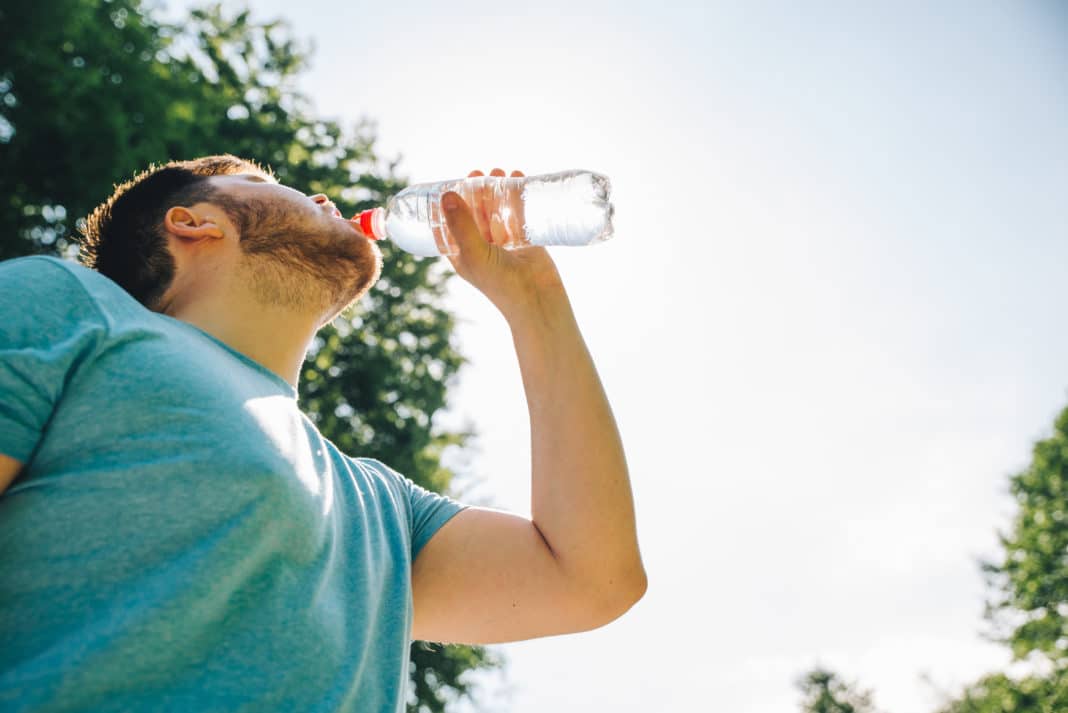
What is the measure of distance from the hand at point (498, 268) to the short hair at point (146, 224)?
2.37ft

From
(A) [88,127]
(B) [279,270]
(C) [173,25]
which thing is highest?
(C) [173,25]

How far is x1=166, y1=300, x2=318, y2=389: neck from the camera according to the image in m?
1.93

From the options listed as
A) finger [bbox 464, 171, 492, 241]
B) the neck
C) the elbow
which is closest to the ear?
the neck

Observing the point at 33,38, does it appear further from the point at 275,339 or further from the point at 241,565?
the point at 241,565

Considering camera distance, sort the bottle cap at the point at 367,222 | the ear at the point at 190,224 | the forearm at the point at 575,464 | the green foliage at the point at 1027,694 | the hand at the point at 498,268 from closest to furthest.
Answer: the forearm at the point at 575,464 < the hand at the point at 498,268 < the ear at the point at 190,224 < the bottle cap at the point at 367,222 < the green foliage at the point at 1027,694

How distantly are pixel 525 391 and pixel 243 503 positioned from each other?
89 cm

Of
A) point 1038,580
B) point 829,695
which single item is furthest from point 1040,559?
point 829,695

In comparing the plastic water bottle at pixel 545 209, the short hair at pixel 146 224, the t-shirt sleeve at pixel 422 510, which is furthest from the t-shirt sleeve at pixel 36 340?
the plastic water bottle at pixel 545 209

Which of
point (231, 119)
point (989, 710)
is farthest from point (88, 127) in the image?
point (989, 710)

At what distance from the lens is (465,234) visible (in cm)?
216

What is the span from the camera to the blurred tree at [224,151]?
8.08m

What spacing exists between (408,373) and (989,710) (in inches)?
780

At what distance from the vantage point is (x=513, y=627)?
1979 millimetres

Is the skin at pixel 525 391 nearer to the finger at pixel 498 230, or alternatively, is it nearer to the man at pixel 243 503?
the man at pixel 243 503
